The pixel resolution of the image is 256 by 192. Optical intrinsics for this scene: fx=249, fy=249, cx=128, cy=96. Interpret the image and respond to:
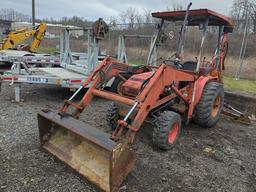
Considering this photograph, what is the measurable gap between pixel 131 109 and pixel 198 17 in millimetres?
2552

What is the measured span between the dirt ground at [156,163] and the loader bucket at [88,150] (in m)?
0.13

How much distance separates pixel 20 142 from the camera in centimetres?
399

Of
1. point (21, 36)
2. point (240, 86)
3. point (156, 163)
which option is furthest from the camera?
point (21, 36)

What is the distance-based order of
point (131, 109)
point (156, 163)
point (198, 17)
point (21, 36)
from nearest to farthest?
point (131, 109), point (156, 163), point (198, 17), point (21, 36)

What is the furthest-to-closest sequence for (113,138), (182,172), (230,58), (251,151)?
(230,58)
(251,151)
(182,172)
(113,138)

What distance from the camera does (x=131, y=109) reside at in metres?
3.28

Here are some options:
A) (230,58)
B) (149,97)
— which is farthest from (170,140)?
(230,58)

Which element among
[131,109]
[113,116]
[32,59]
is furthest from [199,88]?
[32,59]

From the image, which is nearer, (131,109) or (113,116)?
(131,109)

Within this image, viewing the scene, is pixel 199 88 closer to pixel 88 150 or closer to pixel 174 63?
pixel 174 63

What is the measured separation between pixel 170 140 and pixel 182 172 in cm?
65

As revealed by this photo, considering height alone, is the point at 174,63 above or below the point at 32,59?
above

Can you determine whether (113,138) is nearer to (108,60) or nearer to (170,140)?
(170,140)

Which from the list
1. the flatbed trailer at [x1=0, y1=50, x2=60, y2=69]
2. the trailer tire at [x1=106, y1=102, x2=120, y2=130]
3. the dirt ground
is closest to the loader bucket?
the dirt ground
